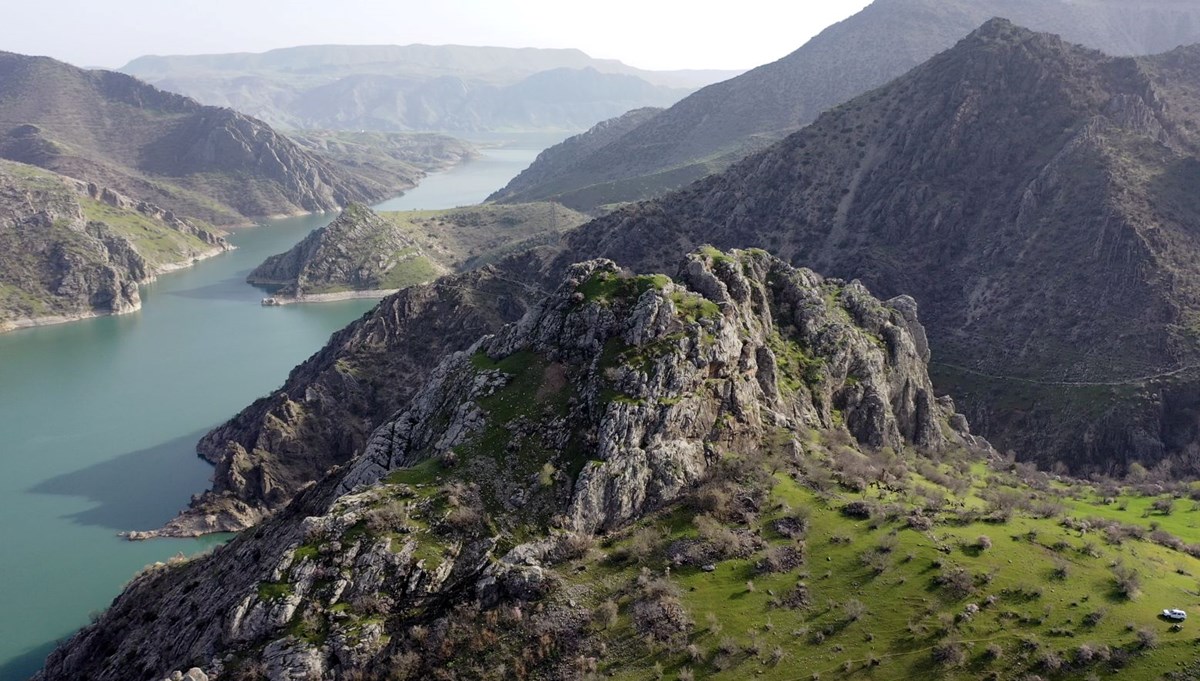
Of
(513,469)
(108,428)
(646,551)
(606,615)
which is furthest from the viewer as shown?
(108,428)

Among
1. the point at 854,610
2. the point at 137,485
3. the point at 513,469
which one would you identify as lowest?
the point at 137,485

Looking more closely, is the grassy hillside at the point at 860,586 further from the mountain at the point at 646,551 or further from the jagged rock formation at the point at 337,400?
the jagged rock formation at the point at 337,400

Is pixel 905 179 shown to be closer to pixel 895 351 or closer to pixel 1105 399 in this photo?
pixel 1105 399

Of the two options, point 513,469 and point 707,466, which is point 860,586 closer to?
point 707,466

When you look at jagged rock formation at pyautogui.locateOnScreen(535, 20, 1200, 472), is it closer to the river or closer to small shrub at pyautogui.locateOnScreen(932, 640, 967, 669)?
the river

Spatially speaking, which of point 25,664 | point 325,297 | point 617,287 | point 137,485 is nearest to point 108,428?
point 137,485

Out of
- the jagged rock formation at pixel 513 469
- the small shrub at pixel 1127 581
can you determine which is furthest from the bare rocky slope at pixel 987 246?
the small shrub at pixel 1127 581

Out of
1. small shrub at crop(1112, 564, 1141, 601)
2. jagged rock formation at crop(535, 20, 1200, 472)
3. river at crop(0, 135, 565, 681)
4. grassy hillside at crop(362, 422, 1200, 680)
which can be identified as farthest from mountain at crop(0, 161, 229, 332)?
small shrub at crop(1112, 564, 1141, 601)

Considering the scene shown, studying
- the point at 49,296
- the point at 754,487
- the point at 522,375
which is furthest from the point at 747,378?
the point at 49,296
